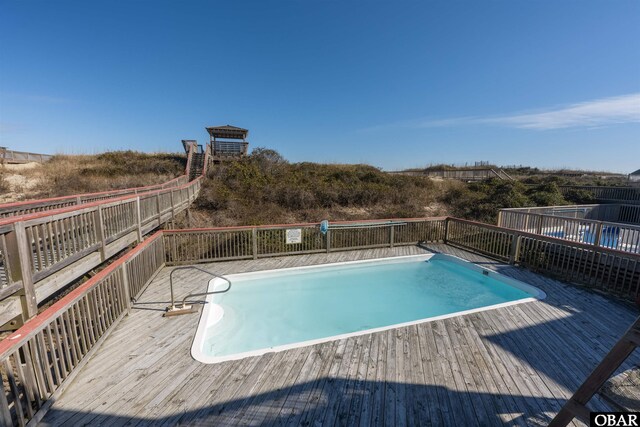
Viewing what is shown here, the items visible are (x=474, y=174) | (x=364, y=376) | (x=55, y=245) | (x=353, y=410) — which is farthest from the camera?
(x=474, y=174)

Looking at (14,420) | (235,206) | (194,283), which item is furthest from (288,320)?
(235,206)

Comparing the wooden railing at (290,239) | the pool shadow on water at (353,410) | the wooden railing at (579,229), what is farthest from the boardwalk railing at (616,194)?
the pool shadow on water at (353,410)

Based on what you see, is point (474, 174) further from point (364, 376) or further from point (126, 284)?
point (126, 284)

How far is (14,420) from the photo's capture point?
2164 mm

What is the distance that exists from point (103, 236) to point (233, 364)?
3327 mm

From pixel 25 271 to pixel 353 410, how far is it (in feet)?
12.0

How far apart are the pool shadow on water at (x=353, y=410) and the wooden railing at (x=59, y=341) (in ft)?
0.98

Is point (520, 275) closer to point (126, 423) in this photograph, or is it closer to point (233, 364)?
point (233, 364)

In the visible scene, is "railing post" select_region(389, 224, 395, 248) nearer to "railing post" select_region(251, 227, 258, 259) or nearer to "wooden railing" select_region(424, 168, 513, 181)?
"railing post" select_region(251, 227, 258, 259)

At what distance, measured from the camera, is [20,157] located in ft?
62.8

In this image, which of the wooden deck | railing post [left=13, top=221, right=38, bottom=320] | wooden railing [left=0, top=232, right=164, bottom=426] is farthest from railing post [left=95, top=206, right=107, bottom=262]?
railing post [left=13, top=221, right=38, bottom=320]

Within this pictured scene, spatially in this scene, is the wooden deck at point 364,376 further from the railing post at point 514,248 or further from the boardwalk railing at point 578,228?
the boardwalk railing at point 578,228

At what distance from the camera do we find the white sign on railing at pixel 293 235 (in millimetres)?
7594

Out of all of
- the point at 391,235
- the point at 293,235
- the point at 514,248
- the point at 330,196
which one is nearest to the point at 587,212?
the point at 514,248
